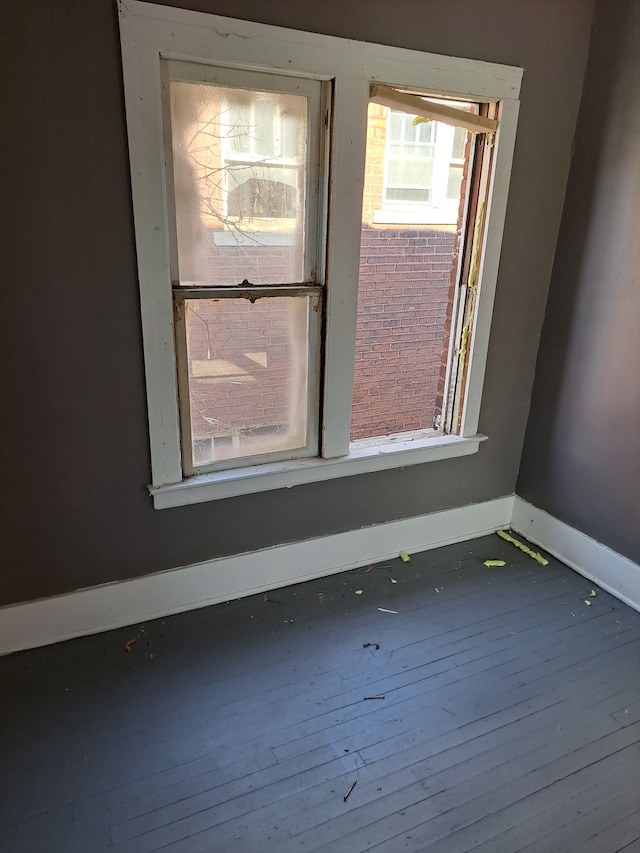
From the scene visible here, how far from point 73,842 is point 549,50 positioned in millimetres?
3161

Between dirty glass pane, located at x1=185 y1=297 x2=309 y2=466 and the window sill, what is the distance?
0.09 meters

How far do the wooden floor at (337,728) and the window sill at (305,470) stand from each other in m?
0.51

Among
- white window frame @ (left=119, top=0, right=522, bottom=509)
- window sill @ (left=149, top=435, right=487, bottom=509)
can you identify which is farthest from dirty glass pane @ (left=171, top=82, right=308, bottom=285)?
window sill @ (left=149, top=435, right=487, bottom=509)

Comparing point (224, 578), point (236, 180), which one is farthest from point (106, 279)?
point (224, 578)

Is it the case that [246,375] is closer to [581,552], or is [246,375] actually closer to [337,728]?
Result: [337,728]

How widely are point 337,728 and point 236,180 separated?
6.11 ft

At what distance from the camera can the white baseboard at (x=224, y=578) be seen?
2.15 m

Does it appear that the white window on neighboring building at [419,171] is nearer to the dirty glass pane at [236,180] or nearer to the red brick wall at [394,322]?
the red brick wall at [394,322]

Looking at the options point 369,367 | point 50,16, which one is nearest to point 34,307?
point 50,16

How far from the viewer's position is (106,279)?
6.25ft

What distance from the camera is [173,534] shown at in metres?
2.28

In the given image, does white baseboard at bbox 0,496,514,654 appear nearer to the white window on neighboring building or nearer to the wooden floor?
the wooden floor

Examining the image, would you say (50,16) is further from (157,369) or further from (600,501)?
(600,501)

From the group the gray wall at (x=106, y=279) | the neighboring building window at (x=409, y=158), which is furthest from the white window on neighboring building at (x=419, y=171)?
the gray wall at (x=106, y=279)
